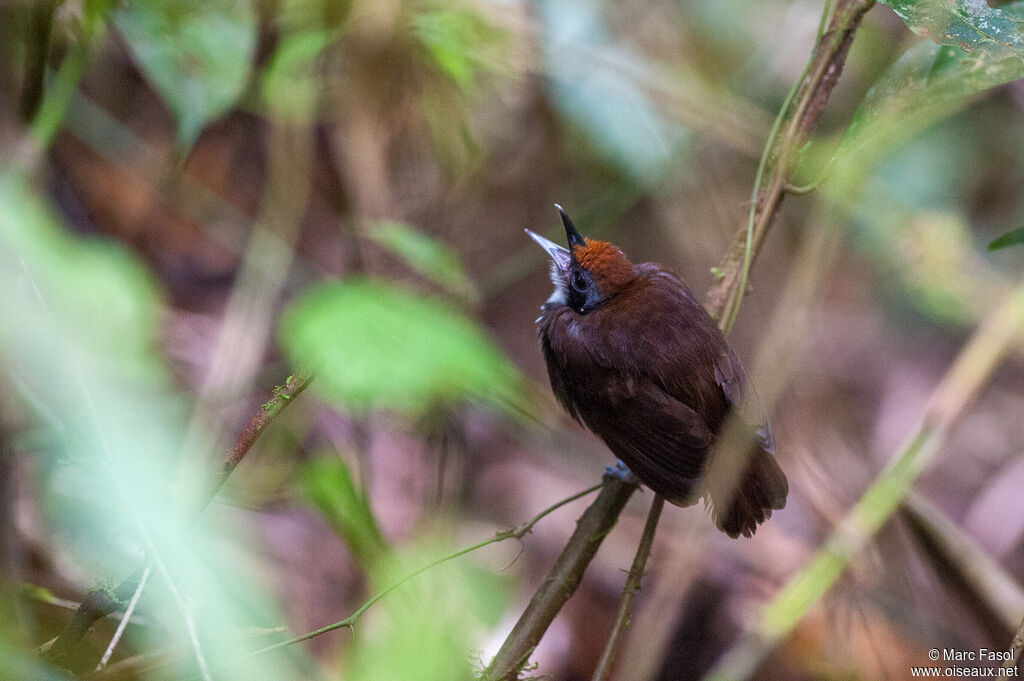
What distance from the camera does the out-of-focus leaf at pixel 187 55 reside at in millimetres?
2391

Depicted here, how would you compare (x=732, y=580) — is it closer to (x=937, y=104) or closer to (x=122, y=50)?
(x=937, y=104)

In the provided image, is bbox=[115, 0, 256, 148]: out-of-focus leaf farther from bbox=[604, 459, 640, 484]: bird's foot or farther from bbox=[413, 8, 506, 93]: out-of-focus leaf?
bbox=[604, 459, 640, 484]: bird's foot

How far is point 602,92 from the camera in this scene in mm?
3693

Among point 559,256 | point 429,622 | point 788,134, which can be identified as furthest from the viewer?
point 559,256

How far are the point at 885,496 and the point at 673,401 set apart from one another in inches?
30.5

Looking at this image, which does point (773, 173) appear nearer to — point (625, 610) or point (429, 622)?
point (625, 610)

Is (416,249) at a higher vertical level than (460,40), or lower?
lower

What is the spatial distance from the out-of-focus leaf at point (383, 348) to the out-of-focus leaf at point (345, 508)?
0.21 meters

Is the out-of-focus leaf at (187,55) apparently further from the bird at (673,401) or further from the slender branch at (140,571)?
the slender branch at (140,571)

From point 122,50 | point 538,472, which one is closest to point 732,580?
point 538,472

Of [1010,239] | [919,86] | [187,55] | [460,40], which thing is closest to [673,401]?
[1010,239]

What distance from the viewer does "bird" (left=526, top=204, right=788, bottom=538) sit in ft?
6.29

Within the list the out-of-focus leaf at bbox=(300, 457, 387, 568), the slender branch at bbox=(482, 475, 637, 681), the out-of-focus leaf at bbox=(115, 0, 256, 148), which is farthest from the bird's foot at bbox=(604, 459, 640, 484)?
the out-of-focus leaf at bbox=(115, 0, 256, 148)

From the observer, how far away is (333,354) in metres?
1.98
